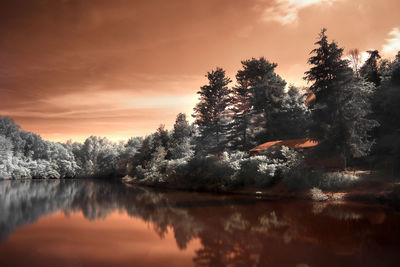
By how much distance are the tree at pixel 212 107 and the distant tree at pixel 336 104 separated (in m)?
16.5

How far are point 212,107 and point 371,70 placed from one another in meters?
22.5

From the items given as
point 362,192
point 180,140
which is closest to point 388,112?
point 362,192

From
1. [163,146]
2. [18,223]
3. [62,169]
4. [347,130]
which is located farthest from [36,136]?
[347,130]

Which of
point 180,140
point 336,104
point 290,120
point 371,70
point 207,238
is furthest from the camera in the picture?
point 180,140

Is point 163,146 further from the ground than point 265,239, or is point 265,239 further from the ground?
point 163,146

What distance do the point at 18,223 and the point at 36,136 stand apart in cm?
7114

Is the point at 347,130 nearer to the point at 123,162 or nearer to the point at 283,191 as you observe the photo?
the point at 283,191

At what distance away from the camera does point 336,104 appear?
23.2 meters

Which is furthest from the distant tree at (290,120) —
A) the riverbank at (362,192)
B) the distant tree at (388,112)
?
the riverbank at (362,192)

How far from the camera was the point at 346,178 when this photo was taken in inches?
756

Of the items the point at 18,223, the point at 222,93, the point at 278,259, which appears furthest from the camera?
the point at 222,93

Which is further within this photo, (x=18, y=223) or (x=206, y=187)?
(x=206, y=187)

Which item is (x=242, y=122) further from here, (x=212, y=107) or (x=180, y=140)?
(x=180, y=140)

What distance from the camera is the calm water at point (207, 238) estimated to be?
6.77 metres
